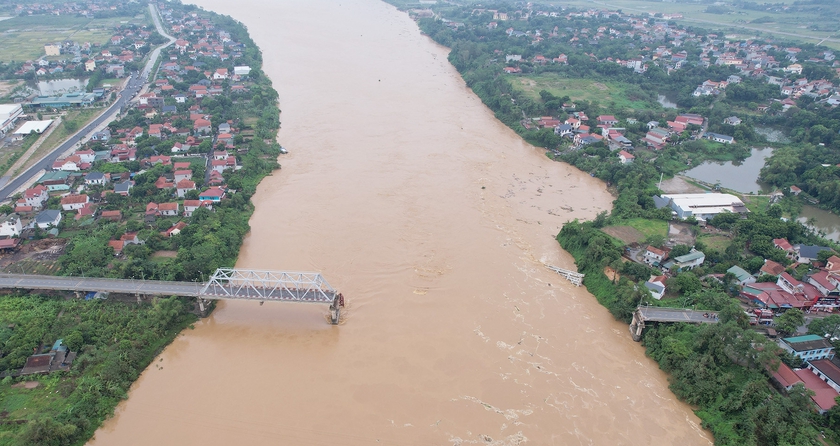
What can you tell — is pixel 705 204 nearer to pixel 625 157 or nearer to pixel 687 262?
pixel 625 157

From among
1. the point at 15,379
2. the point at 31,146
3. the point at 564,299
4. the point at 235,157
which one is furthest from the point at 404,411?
the point at 31,146

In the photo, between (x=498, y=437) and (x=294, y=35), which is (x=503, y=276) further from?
(x=294, y=35)


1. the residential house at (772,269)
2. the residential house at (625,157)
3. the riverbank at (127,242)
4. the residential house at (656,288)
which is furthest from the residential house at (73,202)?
the residential house at (772,269)

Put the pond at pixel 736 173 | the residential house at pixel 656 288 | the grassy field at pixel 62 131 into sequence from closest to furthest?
1. the residential house at pixel 656 288
2. the pond at pixel 736 173
3. the grassy field at pixel 62 131

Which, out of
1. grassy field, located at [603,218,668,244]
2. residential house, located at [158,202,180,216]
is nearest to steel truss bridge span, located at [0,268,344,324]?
residential house, located at [158,202,180,216]

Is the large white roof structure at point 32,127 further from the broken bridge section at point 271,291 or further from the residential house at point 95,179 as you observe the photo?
the broken bridge section at point 271,291

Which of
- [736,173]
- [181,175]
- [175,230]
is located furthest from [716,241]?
[181,175]
